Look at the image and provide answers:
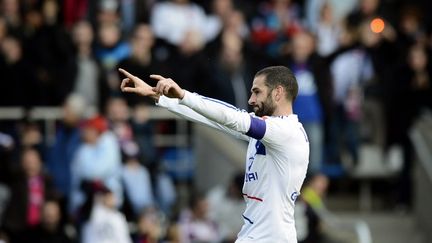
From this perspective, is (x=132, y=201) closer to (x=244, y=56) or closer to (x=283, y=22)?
(x=244, y=56)

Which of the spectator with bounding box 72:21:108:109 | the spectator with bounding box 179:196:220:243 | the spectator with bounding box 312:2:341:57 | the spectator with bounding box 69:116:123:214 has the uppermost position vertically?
the spectator with bounding box 312:2:341:57

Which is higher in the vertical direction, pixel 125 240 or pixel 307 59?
pixel 307 59

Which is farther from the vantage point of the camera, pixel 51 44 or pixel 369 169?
pixel 369 169

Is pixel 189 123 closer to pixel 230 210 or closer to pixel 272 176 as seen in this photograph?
pixel 230 210

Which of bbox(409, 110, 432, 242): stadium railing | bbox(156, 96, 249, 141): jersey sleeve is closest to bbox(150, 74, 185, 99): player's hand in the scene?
bbox(156, 96, 249, 141): jersey sleeve

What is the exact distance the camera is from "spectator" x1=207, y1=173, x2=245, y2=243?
16391mm

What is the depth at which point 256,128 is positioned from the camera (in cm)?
886

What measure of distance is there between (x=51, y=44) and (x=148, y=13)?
184cm

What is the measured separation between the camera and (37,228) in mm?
15586

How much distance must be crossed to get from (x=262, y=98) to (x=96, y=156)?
7.29 m

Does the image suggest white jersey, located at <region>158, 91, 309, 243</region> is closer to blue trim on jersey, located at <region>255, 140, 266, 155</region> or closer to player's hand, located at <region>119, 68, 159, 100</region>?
blue trim on jersey, located at <region>255, 140, 266, 155</region>

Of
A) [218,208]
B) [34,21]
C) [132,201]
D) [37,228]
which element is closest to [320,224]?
[218,208]

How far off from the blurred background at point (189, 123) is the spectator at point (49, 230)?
17mm

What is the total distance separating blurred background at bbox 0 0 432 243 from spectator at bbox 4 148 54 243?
2 cm
